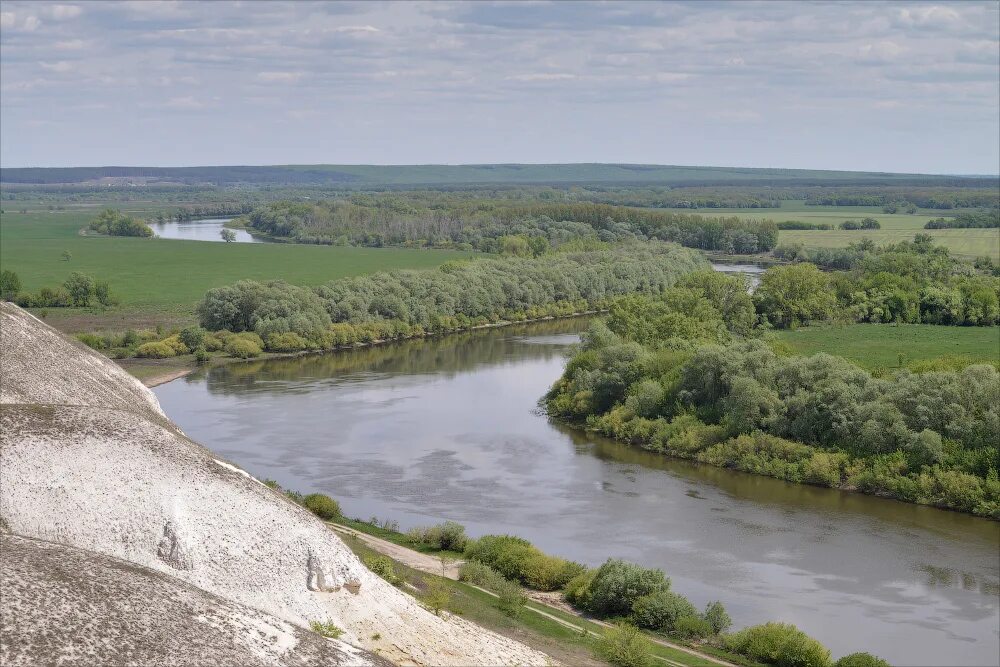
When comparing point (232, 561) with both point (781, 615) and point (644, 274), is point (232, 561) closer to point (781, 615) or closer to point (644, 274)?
point (781, 615)

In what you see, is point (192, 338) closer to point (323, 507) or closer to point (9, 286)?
point (9, 286)

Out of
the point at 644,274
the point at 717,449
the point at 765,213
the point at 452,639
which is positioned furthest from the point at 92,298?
the point at 765,213

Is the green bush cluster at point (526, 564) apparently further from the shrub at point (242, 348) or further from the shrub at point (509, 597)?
the shrub at point (242, 348)

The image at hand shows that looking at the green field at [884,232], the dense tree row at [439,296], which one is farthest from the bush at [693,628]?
the green field at [884,232]

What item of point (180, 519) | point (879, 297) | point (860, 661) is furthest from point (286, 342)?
point (180, 519)

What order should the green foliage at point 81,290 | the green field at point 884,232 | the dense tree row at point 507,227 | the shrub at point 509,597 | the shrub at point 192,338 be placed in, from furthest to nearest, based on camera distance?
the dense tree row at point 507,227, the green field at point 884,232, the green foliage at point 81,290, the shrub at point 192,338, the shrub at point 509,597

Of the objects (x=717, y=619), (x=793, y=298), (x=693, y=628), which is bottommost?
(x=693, y=628)


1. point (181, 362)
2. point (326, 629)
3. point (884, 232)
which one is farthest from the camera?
point (884, 232)

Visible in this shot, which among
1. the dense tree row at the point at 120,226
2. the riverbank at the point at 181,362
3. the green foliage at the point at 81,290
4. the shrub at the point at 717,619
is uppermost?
the dense tree row at the point at 120,226
